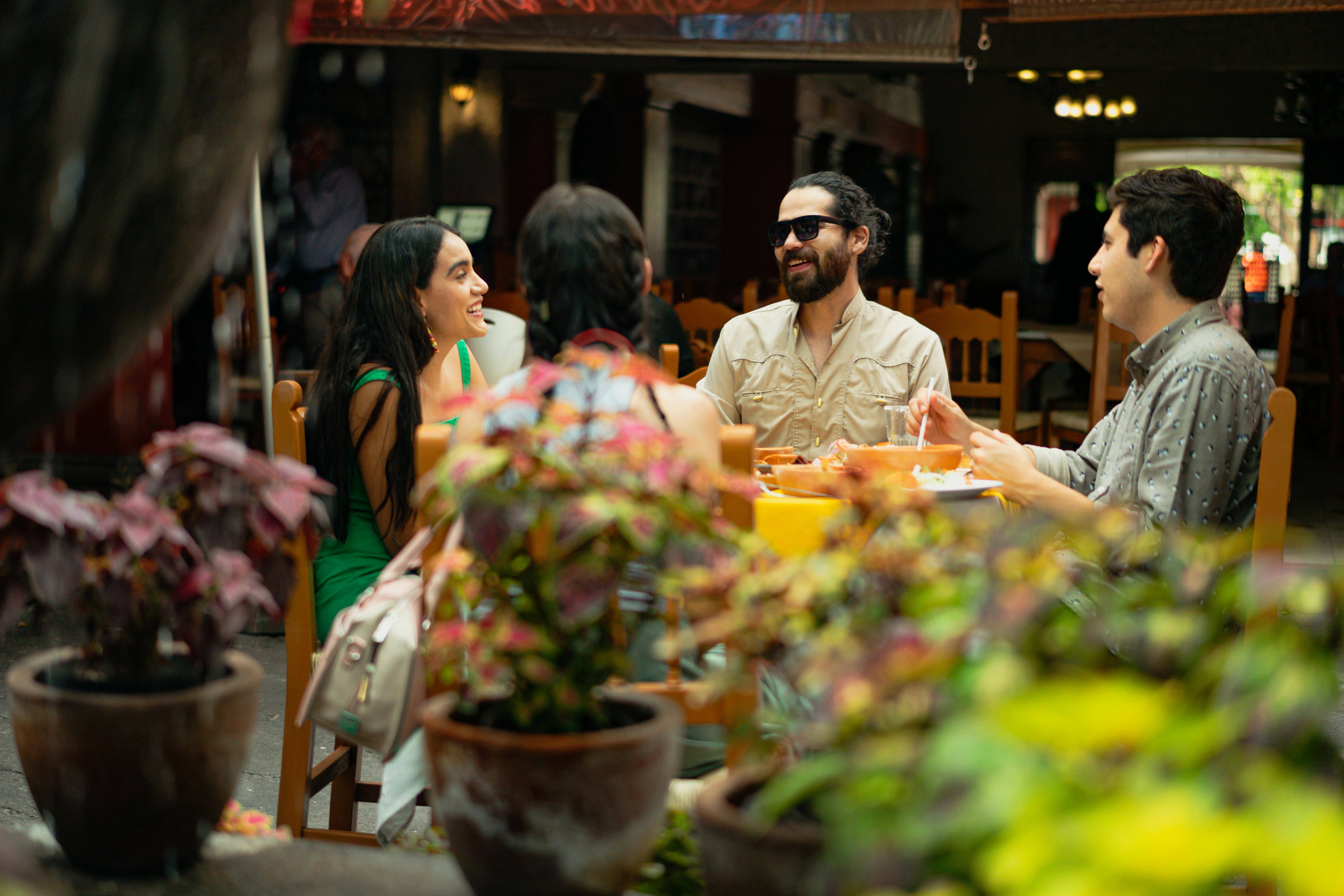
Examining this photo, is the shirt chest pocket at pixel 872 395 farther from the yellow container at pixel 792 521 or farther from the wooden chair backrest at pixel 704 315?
the wooden chair backrest at pixel 704 315

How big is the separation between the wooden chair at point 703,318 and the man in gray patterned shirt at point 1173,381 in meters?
3.06

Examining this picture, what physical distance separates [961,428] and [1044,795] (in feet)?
7.02

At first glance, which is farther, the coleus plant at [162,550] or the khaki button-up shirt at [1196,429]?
the khaki button-up shirt at [1196,429]

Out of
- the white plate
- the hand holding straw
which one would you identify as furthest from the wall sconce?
the white plate

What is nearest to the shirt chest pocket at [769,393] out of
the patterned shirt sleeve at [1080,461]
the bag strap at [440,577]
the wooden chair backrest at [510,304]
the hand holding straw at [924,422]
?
the hand holding straw at [924,422]

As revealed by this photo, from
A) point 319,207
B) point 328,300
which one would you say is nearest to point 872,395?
point 328,300

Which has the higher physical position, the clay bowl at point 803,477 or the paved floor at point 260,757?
the clay bowl at point 803,477

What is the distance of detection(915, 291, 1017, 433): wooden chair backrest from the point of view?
5250 millimetres

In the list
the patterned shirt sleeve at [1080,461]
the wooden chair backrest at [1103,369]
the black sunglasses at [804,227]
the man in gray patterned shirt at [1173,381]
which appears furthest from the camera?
the wooden chair backrest at [1103,369]

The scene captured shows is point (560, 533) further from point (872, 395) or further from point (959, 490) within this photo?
point (872, 395)

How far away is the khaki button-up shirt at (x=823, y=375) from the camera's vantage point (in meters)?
3.52

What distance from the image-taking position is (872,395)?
352 cm

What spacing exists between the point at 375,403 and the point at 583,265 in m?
0.91

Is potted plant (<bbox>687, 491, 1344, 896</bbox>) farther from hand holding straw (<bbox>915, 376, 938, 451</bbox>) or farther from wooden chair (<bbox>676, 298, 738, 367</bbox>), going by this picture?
wooden chair (<bbox>676, 298, 738, 367</bbox>)
